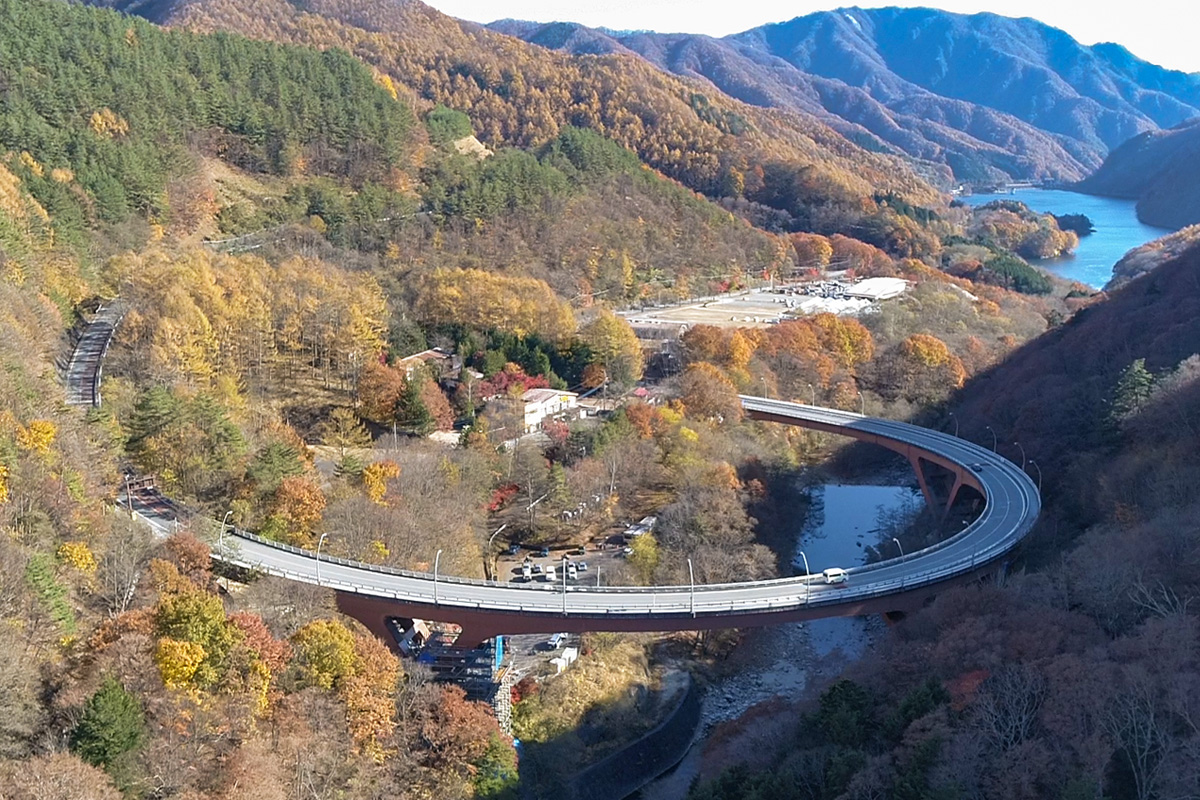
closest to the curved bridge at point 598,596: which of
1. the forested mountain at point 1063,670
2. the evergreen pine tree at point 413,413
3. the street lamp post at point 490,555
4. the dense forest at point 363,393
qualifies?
the dense forest at point 363,393

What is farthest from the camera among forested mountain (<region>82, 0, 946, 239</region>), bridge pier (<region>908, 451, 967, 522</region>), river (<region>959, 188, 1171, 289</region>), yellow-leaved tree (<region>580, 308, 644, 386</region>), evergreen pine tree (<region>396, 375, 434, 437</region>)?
river (<region>959, 188, 1171, 289</region>)

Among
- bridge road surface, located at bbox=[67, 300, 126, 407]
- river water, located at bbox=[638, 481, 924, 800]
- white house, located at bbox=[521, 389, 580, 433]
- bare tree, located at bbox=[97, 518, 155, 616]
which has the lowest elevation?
river water, located at bbox=[638, 481, 924, 800]

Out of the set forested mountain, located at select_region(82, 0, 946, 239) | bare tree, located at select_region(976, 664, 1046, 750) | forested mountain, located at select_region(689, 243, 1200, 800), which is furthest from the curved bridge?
forested mountain, located at select_region(82, 0, 946, 239)

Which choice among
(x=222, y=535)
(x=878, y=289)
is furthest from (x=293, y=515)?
(x=878, y=289)

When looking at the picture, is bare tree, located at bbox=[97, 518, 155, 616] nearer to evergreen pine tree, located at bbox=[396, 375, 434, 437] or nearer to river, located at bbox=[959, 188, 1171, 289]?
evergreen pine tree, located at bbox=[396, 375, 434, 437]

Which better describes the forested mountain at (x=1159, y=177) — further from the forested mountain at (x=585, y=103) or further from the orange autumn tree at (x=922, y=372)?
the orange autumn tree at (x=922, y=372)

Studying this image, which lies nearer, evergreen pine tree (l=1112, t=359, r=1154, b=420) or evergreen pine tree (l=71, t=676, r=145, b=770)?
evergreen pine tree (l=71, t=676, r=145, b=770)
